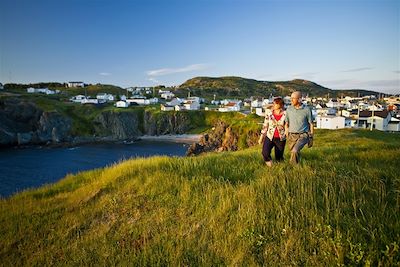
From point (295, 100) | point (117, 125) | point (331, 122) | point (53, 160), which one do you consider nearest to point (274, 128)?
point (295, 100)

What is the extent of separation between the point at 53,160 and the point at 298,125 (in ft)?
198

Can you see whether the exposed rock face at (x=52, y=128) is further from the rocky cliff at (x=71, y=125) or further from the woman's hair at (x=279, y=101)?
the woman's hair at (x=279, y=101)

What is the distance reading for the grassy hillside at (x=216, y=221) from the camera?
402 centimetres

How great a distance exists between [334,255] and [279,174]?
3625 mm

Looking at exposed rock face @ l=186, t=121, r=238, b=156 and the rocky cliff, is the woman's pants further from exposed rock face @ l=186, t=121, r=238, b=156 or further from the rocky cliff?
the rocky cliff

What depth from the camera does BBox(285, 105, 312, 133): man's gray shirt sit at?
8.57m

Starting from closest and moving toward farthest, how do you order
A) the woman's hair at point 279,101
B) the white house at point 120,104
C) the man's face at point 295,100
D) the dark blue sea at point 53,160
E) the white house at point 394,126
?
the man's face at point 295,100 < the woman's hair at point 279,101 < the dark blue sea at point 53,160 < the white house at point 394,126 < the white house at point 120,104

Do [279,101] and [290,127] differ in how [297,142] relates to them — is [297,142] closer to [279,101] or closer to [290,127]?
[290,127]

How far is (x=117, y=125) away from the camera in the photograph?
98.8 metres

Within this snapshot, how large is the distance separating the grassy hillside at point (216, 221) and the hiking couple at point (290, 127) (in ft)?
2.58

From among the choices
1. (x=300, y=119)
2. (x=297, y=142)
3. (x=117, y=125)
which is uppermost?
(x=300, y=119)

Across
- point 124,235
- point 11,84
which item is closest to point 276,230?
point 124,235

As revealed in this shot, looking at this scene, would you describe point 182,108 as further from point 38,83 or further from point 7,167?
point 38,83

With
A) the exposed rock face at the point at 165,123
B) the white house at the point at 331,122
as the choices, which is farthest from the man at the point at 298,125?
the exposed rock face at the point at 165,123
